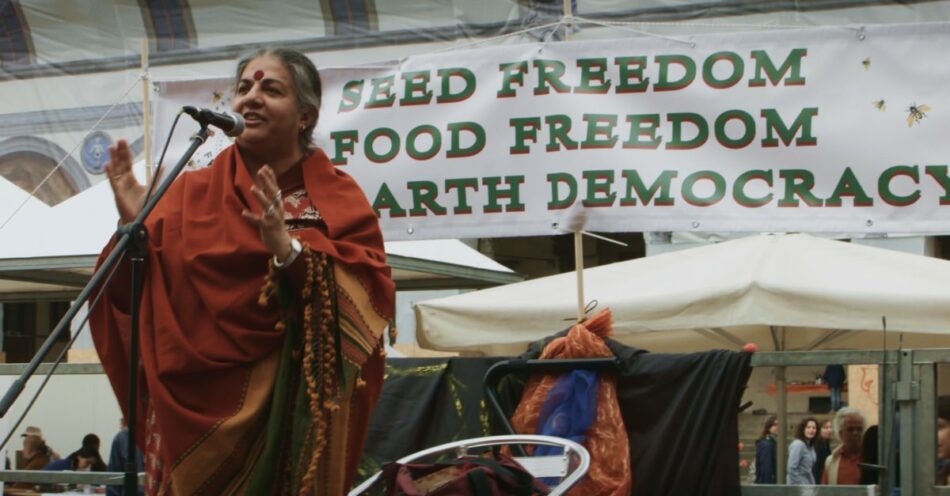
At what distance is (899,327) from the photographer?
595 cm

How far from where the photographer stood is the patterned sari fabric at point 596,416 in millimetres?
4539

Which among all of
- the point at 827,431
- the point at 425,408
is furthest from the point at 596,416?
the point at 827,431

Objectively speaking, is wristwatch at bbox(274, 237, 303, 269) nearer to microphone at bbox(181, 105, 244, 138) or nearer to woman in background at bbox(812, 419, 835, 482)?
microphone at bbox(181, 105, 244, 138)

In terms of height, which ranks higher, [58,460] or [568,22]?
[568,22]

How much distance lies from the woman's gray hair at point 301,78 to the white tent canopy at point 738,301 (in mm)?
2895

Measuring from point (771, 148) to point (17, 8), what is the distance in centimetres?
1226

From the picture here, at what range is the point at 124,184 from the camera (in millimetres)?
3531

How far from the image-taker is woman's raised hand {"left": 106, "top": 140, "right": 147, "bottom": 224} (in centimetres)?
350

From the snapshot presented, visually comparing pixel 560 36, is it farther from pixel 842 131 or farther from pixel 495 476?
pixel 495 476

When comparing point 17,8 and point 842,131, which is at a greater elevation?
point 17,8

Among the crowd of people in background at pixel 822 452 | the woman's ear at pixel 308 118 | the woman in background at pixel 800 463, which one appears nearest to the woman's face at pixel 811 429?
the crowd of people in background at pixel 822 452

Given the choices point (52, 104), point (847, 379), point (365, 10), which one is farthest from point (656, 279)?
point (52, 104)

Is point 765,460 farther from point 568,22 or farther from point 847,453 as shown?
point 568,22

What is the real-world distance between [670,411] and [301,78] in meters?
1.69
